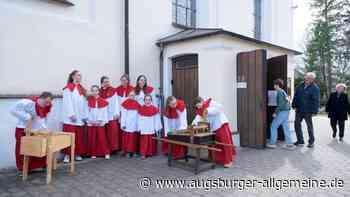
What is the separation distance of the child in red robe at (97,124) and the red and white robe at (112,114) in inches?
6.6

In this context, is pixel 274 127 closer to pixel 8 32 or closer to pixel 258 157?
pixel 258 157

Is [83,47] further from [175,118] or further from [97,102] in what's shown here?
[175,118]

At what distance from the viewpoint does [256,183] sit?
16.3 feet

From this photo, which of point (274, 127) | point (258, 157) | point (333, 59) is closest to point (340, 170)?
point (258, 157)

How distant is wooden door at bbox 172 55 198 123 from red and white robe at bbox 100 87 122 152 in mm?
2312

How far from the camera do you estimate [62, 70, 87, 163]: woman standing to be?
621 centimetres

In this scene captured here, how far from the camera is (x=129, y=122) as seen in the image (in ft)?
23.0

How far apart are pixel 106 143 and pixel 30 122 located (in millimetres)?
2026

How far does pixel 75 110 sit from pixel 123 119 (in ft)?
3.71

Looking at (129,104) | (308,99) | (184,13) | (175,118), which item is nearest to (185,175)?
(175,118)

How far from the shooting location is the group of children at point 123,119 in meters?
6.09

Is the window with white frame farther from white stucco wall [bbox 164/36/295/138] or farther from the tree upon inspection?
the tree

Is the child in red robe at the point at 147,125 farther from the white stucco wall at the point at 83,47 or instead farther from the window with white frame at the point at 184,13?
the window with white frame at the point at 184,13

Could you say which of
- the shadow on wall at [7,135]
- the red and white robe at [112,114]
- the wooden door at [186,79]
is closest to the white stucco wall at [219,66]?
the wooden door at [186,79]
